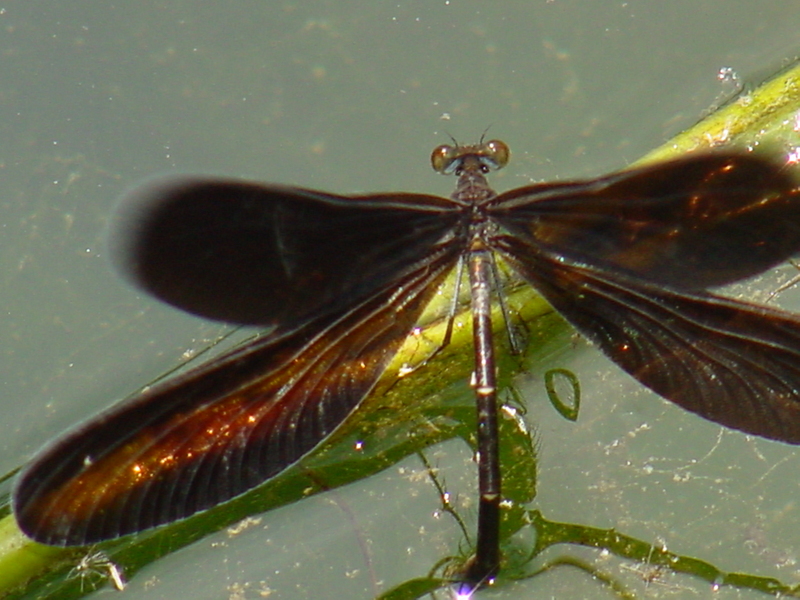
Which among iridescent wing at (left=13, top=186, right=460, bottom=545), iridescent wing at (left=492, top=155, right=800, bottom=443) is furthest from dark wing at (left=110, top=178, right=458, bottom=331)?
iridescent wing at (left=492, top=155, right=800, bottom=443)

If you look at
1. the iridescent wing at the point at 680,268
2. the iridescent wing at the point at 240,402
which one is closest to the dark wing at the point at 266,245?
the iridescent wing at the point at 240,402

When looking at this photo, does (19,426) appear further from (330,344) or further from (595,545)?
(595,545)

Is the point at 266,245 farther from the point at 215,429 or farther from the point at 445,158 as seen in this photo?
the point at 445,158

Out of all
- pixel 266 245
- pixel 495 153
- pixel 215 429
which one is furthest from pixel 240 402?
pixel 495 153

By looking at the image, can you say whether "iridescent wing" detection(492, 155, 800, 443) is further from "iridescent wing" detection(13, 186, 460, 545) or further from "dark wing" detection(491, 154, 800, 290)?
"iridescent wing" detection(13, 186, 460, 545)

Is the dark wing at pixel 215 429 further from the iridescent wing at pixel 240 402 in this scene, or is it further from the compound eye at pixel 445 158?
the compound eye at pixel 445 158

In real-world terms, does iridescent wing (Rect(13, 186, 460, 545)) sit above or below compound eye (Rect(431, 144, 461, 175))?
below
